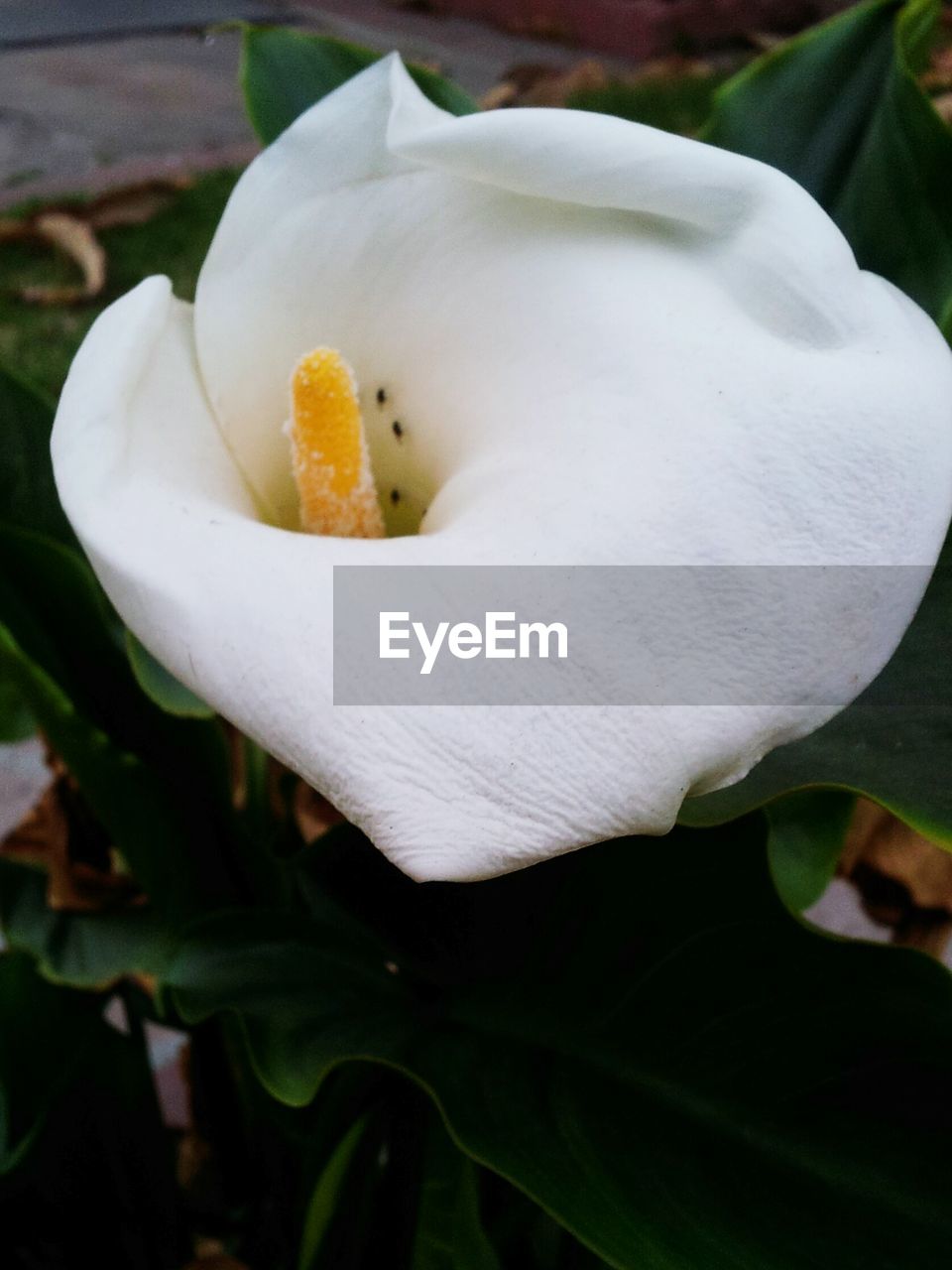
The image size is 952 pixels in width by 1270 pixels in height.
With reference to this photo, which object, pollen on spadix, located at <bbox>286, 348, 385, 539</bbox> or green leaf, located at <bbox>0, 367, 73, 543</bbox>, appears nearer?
pollen on spadix, located at <bbox>286, 348, 385, 539</bbox>

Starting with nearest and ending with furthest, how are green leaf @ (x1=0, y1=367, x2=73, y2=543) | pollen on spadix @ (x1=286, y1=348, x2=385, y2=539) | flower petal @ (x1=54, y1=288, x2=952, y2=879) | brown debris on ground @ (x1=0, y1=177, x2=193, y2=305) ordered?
flower petal @ (x1=54, y1=288, x2=952, y2=879) < pollen on spadix @ (x1=286, y1=348, x2=385, y2=539) < green leaf @ (x1=0, y1=367, x2=73, y2=543) < brown debris on ground @ (x1=0, y1=177, x2=193, y2=305)

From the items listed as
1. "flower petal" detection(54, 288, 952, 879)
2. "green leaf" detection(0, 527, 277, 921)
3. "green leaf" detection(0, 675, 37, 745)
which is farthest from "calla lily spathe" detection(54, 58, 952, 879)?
"green leaf" detection(0, 675, 37, 745)

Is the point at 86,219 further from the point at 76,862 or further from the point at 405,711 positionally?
the point at 405,711

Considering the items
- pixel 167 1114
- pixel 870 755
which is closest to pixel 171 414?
pixel 870 755

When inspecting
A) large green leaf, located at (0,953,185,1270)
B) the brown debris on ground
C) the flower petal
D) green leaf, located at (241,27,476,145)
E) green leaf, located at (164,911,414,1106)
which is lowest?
the brown debris on ground

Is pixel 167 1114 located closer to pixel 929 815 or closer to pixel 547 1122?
pixel 547 1122

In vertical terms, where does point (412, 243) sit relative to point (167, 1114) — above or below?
above

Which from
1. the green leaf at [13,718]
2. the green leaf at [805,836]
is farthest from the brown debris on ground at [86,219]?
the green leaf at [805,836]

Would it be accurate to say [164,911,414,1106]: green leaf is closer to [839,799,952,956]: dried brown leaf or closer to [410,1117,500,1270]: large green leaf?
[410,1117,500,1270]: large green leaf
